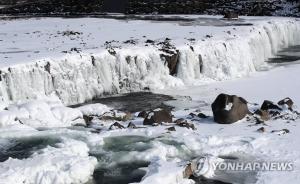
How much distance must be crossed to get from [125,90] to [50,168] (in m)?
9.06

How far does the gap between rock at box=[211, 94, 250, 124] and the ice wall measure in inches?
201

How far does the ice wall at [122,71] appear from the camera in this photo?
1694 centimetres

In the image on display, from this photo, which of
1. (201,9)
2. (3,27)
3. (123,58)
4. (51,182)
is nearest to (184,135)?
(51,182)

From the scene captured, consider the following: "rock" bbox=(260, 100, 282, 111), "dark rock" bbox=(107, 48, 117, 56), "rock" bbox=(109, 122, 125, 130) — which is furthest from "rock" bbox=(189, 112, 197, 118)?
"dark rock" bbox=(107, 48, 117, 56)

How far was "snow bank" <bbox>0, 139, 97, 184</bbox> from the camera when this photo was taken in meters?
10.6

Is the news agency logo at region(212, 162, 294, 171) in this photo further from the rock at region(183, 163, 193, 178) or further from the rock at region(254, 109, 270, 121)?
the rock at region(254, 109, 270, 121)

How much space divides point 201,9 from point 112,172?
33.8 m

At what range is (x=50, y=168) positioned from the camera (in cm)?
1105

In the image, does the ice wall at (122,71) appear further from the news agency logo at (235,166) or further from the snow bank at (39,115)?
the news agency logo at (235,166)

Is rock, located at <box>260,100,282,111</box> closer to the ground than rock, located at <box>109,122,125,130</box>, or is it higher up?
closer to the ground

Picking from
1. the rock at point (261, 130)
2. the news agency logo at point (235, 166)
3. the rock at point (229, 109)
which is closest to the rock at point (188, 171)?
the news agency logo at point (235, 166)

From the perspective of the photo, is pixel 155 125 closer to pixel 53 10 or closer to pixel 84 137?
pixel 84 137

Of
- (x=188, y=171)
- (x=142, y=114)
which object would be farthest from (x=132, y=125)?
(x=188, y=171)

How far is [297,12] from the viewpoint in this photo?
139 feet
